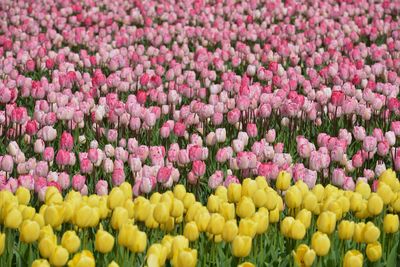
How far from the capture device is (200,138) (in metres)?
4.96

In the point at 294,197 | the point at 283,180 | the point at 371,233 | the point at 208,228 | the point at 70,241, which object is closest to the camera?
the point at 70,241

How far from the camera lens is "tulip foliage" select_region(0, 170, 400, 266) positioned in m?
2.96

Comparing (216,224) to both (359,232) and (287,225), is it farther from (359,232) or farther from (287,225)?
(359,232)

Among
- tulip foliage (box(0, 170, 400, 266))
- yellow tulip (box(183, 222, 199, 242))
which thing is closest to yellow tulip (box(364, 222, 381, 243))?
tulip foliage (box(0, 170, 400, 266))

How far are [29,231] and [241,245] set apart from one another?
0.82 meters


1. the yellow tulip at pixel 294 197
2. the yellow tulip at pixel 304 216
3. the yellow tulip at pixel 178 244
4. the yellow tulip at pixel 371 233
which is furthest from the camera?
the yellow tulip at pixel 294 197

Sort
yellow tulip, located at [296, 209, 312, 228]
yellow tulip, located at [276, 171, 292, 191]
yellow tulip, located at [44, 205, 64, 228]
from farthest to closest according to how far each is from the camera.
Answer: yellow tulip, located at [276, 171, 292, 191]
yellow tulip, located at [296, 209, 312, 228]
yellow tulip, located at [44, 205, 64, 228]

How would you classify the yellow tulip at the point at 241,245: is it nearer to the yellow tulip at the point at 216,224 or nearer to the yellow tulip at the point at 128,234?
the yellow tulip at the point at 216,224

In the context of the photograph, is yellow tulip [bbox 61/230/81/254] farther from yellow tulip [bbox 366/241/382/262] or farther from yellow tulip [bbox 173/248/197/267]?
yellow tulip [bbox 366/241/382/262]

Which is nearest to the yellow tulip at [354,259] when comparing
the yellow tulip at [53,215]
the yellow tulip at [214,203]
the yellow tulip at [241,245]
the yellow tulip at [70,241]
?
the yellow tulip at [241,245]

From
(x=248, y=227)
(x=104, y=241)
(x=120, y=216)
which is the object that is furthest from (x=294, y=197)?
(x=104, y=241)

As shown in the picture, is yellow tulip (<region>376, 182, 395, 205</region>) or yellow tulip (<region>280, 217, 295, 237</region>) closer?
yellow tulip (<region>280, 217, 295, 237</region>)

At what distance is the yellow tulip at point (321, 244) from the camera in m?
2.99

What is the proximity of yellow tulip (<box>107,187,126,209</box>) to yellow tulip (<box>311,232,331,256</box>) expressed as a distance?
0.88 meters
